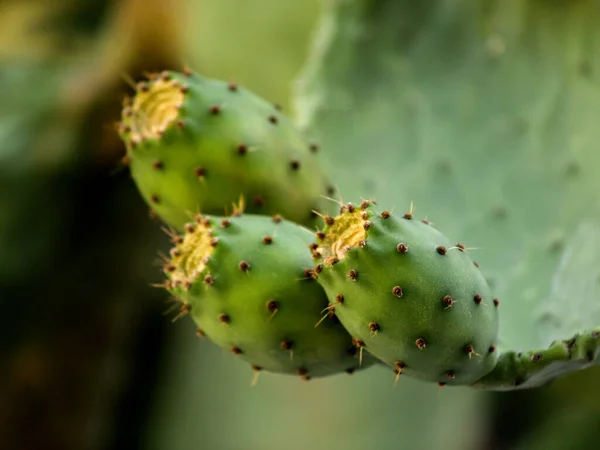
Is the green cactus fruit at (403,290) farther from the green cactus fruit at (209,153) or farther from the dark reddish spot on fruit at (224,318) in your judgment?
the green cactus fruit at (209,153)

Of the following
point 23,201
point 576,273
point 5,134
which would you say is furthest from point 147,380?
point 576,273

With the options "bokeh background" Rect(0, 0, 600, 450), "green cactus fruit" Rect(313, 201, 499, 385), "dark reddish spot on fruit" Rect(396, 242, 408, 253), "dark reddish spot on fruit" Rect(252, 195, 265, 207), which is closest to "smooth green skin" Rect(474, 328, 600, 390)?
"green cactus fruit" Rect(313, 201, 499, 385)

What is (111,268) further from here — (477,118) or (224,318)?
(224,318)

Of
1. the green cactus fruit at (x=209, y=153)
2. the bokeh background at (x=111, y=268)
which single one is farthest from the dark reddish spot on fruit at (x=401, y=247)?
the bokeh background at (x=111, y=268)

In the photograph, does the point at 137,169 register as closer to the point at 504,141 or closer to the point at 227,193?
the point at 227,193

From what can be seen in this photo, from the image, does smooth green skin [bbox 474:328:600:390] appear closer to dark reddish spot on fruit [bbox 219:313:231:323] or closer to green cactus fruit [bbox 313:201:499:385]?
green cactus fruit [bbox 313:201:499:385]

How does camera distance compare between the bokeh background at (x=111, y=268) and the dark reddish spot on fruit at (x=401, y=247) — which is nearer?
the dark reddish spot on fruit at (x=401, y=247)
